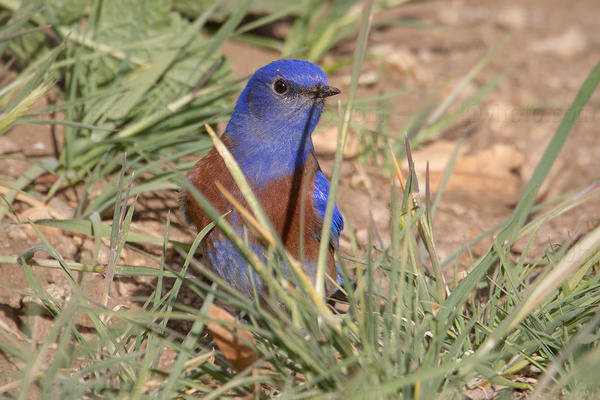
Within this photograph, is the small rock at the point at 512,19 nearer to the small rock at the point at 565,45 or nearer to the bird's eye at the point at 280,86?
the small rock at the point at 565,45

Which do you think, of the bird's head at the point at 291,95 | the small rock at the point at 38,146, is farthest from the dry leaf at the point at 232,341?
the small rock at the point at 38,146

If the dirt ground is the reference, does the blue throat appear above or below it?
above

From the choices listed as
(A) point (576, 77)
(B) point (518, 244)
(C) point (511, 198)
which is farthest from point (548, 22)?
(B) point (518, 244)

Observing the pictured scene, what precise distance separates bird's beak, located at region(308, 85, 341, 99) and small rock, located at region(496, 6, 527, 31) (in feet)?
13.5

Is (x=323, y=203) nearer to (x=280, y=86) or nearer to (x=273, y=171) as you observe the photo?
(x=273, y=171)

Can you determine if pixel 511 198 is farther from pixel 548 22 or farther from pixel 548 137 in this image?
pixel 548 22

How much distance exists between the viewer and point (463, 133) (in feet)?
16.7

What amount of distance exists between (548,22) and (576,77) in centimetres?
98

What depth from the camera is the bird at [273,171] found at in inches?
112

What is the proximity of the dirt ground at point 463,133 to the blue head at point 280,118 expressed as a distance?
14.2 inches

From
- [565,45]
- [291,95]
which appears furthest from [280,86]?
[565,45]

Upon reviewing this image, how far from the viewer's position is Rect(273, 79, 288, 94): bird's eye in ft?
10.0

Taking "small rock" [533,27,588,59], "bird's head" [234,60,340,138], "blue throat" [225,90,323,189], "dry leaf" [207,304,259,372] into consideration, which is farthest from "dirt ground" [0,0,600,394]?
"dry leaf" [207,304,259,372]

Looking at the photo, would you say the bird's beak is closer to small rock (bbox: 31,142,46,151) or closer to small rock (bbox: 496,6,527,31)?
small rock (bbox: 31,142,46,151)
